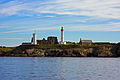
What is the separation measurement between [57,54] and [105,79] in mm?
100722

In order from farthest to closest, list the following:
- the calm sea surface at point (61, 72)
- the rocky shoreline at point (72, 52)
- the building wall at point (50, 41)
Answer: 1. the building wall at point (50, 41)
2. the rocky shoreline at point (72, 52)
3. the calm sea surface at point (61, 72)

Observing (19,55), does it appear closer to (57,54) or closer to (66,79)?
(57,54)

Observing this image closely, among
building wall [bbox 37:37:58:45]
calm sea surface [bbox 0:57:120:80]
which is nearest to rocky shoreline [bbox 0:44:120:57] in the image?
building wall [bbox 37:37:58:45]

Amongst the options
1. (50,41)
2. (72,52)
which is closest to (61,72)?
(72,52)

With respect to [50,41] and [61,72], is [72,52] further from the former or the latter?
[61,72]

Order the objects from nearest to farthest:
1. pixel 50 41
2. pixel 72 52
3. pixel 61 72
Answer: pixel 61 72 < pixel 72 52 < pixel 50 41

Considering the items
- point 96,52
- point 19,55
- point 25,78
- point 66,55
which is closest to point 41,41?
point 19,55

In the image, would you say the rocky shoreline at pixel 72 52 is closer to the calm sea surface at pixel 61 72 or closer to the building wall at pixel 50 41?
the building wall at pixel 50 41

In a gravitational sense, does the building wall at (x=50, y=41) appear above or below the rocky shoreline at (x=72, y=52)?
above

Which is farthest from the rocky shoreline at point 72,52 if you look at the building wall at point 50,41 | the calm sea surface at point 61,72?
the calm sea surface at point 61,72

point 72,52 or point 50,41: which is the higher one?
point 50,41

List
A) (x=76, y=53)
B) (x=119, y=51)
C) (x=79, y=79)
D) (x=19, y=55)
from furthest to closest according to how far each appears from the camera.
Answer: (x=19, y=55)
(x=76, y=53)
(x=119, y=51)
(x=79, y=79)

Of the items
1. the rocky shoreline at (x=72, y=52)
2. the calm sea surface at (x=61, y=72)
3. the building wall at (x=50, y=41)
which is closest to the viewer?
the calm sea surface at (x=61, y=72)

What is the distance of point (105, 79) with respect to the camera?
1425 inches
